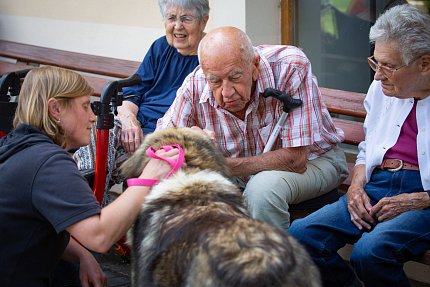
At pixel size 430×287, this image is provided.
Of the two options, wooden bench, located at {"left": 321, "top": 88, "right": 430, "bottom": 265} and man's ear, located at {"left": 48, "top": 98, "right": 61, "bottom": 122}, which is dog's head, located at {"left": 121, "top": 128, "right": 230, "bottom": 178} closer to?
man's ear, located at {"left": 48, "top": 98, "right": 61, "bottom": 122}

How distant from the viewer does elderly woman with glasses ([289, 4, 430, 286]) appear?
3713 millimetres

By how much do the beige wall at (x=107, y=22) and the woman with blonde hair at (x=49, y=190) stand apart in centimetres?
273

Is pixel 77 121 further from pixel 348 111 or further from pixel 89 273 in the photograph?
pixel 348 111

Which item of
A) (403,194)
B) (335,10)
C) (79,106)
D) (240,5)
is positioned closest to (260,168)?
(403,194)

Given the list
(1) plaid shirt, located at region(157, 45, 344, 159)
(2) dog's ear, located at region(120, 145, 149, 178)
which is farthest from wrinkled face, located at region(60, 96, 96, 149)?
(1) plaid shirt, located at region(157, 45, 344, 159)

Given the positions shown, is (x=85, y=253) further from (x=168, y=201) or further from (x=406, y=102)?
(x=406, y=102)

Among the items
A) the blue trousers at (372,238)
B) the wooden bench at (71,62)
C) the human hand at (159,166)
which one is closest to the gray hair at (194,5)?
the wooden bench at (71,62)

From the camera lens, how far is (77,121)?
3650 mm

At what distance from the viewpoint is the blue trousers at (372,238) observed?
3.69m

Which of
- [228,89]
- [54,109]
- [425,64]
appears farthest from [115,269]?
[425,64]

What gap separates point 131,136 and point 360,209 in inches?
63.9

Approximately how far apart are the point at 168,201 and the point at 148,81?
95.9 inches

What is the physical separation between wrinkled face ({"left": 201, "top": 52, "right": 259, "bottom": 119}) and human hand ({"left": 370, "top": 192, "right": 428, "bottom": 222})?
0.93 m

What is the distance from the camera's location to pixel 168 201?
314 cm
